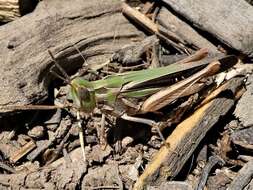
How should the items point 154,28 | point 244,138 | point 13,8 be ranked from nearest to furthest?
point 244,138
point 13,8
point 154,28

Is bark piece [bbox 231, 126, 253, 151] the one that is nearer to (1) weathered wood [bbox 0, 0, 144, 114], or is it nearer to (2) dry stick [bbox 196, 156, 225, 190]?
(2) dry stick [bbox 196, 156, 225, 190]

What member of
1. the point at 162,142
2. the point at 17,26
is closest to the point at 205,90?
the point at 162,142

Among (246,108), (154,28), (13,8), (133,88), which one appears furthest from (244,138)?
(13,8)

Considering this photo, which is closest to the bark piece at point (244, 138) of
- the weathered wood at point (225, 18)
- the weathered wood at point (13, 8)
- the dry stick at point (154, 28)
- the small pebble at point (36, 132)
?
the weathered wood at point (225, 18)

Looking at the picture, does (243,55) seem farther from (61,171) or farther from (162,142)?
(61,171)

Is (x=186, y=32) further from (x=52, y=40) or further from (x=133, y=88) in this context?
(x=52, y=40)

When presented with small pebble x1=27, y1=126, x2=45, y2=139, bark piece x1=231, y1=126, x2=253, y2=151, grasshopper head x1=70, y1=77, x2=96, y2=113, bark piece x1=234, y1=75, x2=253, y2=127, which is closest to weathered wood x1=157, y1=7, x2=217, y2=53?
bark piece x1=234, y1=75, x2=253, y2=127
